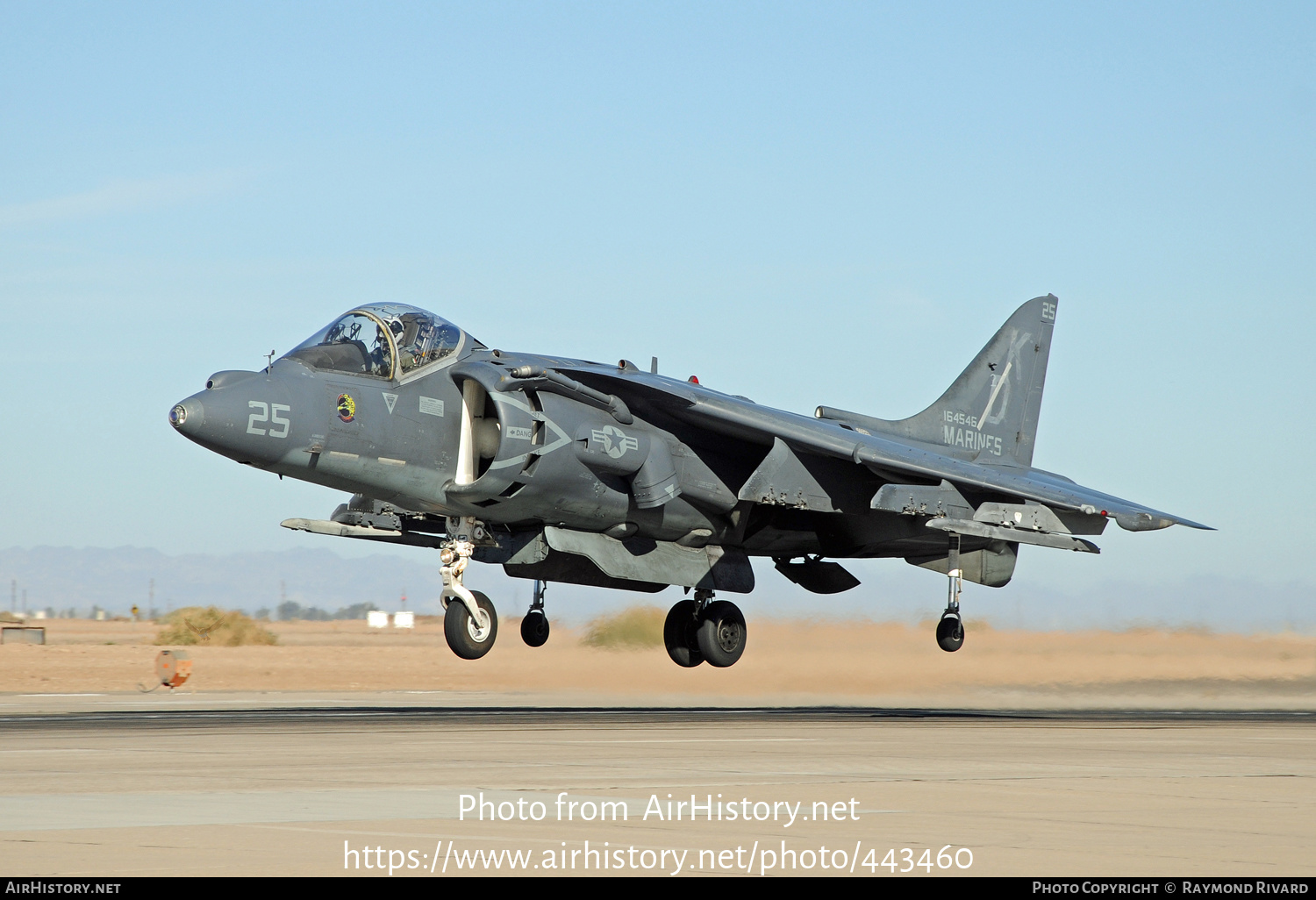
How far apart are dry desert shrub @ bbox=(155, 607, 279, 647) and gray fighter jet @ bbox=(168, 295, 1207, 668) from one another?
3022cm

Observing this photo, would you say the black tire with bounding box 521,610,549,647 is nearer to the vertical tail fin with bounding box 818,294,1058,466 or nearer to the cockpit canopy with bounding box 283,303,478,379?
the cockpit canopy with bounding box 283,303,478,379

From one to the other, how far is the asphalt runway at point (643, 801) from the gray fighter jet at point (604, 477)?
2.60 m

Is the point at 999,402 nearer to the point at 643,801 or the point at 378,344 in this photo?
the point at 378,344

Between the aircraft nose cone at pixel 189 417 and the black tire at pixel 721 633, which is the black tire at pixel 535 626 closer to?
the black tire at pixel 721 633

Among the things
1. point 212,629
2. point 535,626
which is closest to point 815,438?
point 535,626

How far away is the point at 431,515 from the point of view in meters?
16.2

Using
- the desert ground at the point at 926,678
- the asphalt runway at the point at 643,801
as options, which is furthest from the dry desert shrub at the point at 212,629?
the asphalt runway at the point at 643,801

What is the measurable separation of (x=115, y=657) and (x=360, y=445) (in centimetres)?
2452

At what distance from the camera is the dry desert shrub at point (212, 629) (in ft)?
150

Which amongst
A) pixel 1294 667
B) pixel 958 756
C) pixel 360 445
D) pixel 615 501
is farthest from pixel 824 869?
pixel 1294 667

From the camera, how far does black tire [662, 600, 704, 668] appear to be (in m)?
18.7

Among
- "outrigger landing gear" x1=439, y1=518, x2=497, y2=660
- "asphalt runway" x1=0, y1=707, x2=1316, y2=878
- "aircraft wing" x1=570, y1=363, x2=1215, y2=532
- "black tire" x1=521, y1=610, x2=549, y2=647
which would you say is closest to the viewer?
"asphalt runway" x1=0, y1=707, x2=1316, y2=878

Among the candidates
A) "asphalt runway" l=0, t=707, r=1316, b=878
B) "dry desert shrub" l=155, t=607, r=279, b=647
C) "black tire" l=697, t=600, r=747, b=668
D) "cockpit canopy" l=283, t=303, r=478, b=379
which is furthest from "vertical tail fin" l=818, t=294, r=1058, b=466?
"dry desert shrub" l=155, t=607, r=279, b=647
